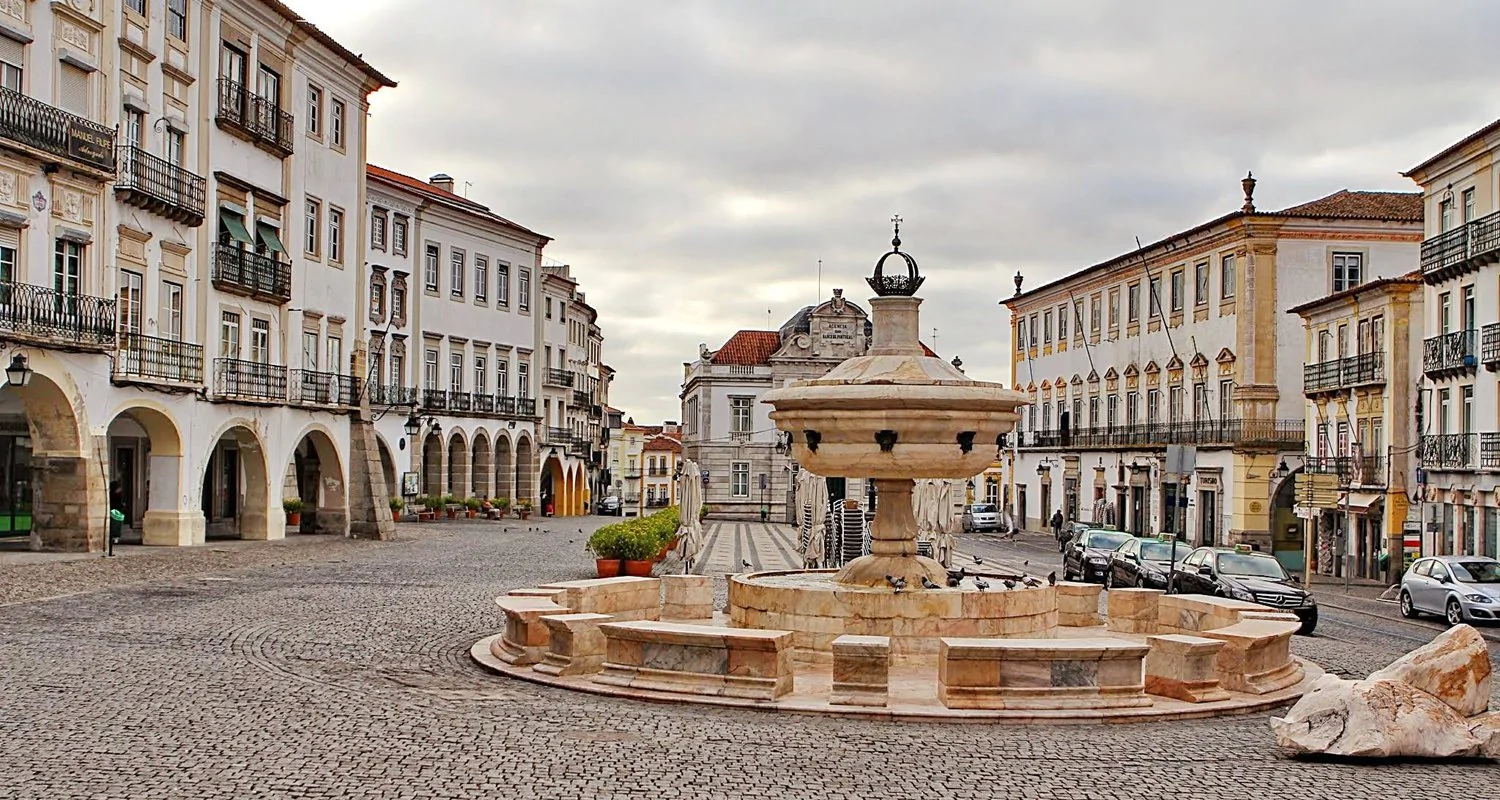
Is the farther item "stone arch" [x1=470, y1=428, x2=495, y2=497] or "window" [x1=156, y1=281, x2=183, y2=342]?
"stone arch" [x1=470, y1=428, x2=495, y2=497]

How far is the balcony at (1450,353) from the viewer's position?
1359 inches

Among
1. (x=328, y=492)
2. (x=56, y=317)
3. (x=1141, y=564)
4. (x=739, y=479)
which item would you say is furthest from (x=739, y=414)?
(x=56, y=317)

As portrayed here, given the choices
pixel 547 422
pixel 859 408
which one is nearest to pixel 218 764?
pixel 859 408

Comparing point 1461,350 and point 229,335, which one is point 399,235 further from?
point 1461,350

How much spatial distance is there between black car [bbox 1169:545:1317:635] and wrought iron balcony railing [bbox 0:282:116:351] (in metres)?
20.1

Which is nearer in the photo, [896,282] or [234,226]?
[896,282]

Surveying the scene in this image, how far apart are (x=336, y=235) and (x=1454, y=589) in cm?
2908

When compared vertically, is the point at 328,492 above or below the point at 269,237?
below

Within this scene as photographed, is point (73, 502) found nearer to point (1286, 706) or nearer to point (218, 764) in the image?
point (218, 764)

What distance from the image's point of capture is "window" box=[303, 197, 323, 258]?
39906 mm

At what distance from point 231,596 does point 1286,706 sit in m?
14.7

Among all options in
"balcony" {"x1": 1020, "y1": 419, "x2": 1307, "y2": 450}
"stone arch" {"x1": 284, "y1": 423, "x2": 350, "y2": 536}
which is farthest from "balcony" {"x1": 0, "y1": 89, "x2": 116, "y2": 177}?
"balcony" {"x1": 1020, "y1": 419, "x2": 1307, "y2": 450}

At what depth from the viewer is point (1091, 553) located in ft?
107

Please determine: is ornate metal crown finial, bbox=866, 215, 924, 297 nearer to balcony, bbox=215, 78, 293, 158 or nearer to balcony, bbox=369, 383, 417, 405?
balcony, bbox=215, 78, 293, 158
